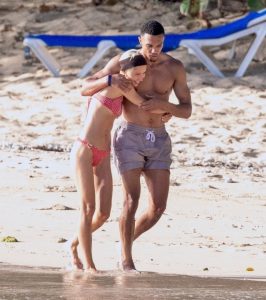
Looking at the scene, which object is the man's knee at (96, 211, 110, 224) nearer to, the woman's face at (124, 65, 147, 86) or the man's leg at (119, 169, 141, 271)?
the man's leg at (119, 169, 141, 271)

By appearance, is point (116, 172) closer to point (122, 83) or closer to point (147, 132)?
point (147, 132)

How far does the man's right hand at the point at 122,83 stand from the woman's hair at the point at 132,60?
0.08m

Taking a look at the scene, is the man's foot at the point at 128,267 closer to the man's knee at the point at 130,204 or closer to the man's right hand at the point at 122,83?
the man's knee at the point at 130,204

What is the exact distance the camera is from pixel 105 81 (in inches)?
285

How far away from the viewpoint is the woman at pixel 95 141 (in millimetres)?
7195

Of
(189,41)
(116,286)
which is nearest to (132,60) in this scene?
(116,286)

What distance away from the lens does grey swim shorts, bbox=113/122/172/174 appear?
7.36 m

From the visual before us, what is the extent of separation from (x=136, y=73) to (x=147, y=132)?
0.39 m

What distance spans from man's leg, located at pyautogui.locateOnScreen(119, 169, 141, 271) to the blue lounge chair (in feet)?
26.1

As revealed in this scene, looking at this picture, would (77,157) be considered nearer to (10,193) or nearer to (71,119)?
(10,193)

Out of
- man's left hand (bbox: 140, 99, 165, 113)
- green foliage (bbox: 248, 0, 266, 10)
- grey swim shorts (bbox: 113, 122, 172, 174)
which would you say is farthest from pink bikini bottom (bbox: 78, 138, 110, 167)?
green foliage (bbox: 248, 0, 266, 10)

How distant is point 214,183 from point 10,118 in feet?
11.4

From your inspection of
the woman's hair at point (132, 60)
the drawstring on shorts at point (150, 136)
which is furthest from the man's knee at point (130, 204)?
the woman's hair at point (132, 60)

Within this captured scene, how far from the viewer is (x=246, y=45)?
→ 55.0 feet
